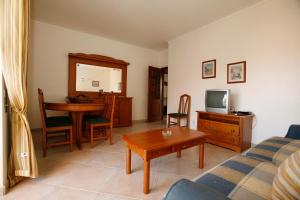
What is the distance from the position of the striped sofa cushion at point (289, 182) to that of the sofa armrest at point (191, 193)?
11.7 inches

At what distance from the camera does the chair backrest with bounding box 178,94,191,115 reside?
3.88 metres

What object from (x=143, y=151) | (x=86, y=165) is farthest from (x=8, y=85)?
(x=143, y=151)

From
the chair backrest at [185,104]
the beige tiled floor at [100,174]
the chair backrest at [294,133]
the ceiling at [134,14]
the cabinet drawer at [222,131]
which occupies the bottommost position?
the beige tiled floor at [100,174]

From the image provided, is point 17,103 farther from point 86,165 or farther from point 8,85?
point 86,165

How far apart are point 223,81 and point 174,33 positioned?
6.16 ft

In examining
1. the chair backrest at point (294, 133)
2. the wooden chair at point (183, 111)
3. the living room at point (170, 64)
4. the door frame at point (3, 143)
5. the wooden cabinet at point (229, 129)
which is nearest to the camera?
the door frame at point (3, 143)

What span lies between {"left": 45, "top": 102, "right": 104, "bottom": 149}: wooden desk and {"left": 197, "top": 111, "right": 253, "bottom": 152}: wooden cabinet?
79.2 inches

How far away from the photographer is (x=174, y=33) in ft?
13.2

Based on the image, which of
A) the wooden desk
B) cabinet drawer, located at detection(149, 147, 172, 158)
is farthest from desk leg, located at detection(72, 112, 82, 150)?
cabinet drawer, located at detection(149, 147, 172, 158)

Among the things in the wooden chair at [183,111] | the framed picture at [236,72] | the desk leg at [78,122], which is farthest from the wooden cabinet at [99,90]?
the framed picture at [236,72]

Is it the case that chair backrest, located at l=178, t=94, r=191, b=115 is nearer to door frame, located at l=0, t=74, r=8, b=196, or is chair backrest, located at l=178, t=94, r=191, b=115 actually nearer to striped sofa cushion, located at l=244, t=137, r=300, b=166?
striped sofa cushion, located at l=244, t=137, r=300, b=166

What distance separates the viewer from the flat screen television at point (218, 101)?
278cm

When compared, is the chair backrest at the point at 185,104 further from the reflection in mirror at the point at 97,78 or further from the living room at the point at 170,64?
the reflection in mirror at the point at 97,78

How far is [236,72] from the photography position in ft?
9.77
